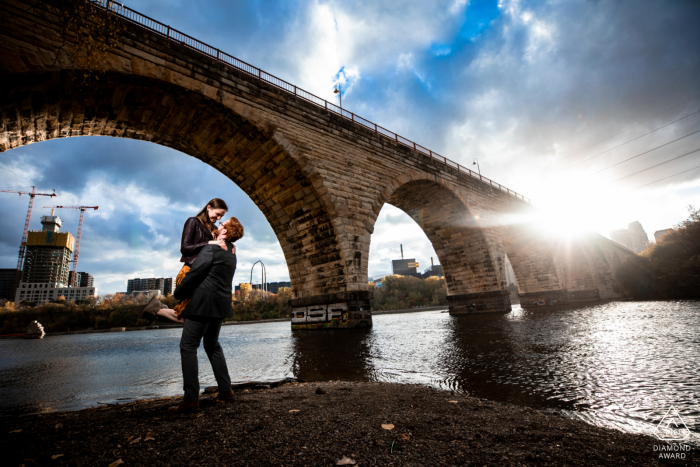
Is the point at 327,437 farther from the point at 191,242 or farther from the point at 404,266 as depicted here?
the point at 404,266

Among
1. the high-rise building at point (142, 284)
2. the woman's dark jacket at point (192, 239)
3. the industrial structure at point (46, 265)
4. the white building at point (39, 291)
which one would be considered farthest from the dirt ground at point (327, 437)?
the high-rise building at point (142, 284)

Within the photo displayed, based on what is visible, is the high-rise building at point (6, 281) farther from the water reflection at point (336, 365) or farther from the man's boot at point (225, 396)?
the man's boot at point (225, 396)

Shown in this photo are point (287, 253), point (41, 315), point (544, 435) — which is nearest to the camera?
point (544, 435)

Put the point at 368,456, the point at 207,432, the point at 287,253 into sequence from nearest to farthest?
the point at 368,456
the point at 207,432
the point at 287,253

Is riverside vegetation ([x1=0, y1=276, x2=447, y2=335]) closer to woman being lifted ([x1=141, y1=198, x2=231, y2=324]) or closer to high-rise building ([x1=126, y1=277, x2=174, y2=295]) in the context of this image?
woman being lifted ([x1=141, y1=198, x2=231, y2=324])

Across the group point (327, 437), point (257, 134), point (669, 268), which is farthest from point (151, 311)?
point (669, 268)

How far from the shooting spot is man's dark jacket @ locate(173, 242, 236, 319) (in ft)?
7.57

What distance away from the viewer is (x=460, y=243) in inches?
819

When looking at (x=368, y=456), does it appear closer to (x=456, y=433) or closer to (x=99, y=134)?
(x=456, y=433)

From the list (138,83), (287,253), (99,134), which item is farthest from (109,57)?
(287,253)

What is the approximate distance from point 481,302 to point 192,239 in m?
20.9

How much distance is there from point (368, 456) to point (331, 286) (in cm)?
1089

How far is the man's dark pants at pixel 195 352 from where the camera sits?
217cm

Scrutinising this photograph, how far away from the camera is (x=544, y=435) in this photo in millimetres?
1503
